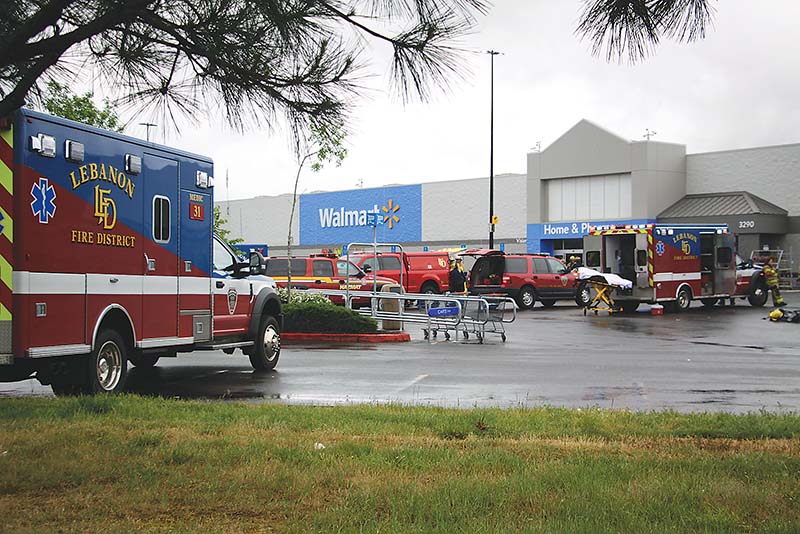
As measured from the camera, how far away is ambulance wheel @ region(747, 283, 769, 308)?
34.9 metres

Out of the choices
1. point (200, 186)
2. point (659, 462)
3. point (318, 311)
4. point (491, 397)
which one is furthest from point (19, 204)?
point (318, 311)

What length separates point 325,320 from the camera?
22.0 meters

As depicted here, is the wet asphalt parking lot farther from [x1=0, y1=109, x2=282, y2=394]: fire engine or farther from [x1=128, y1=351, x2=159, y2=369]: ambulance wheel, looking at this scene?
[x1=0, y1=109, x2=282, y2=394]: fire engine

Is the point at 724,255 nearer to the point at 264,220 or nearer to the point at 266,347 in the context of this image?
the point at 266,347

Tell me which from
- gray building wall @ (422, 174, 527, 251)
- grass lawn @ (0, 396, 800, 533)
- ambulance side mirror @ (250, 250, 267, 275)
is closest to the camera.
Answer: grass lawn @ (0, 396, 800, 533)

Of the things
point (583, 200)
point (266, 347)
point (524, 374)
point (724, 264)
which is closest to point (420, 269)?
point (724, 264)

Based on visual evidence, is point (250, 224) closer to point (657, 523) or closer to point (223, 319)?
point (223, 319)

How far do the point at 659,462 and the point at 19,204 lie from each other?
6891 millimetres

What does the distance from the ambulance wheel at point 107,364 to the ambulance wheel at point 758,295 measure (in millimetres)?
27765

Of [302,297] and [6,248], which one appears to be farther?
[302,297]

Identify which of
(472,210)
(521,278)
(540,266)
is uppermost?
(472,210)

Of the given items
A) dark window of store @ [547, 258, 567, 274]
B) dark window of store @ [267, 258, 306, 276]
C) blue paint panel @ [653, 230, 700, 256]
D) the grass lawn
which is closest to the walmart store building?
dark window of store @ [547, 258, 567, 274]

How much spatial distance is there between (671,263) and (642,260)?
1.12m

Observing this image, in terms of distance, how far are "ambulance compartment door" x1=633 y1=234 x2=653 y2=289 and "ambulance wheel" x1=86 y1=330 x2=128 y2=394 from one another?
22398 mm
